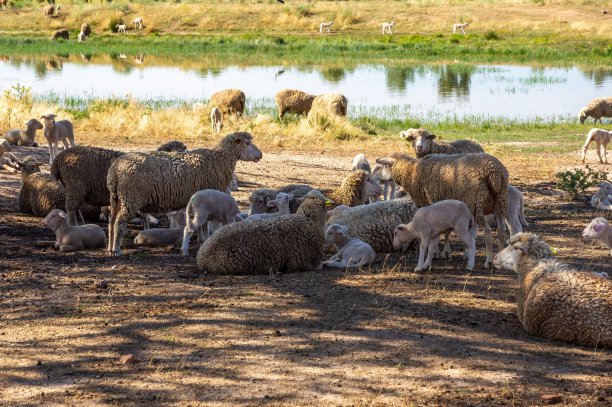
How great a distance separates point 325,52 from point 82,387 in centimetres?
4604

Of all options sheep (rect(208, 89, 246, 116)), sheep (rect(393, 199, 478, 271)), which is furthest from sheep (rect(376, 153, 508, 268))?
sheep (rect(208, 89, 246, 116))

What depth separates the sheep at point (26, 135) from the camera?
16.4m

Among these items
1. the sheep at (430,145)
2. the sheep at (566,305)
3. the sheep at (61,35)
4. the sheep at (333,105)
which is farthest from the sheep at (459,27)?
the sheep at (566,305)

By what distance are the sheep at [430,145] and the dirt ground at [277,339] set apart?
387 centimetres

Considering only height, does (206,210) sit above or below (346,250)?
above

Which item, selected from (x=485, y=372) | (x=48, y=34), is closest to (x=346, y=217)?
(x=485, y=372)

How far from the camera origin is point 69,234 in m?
9.17

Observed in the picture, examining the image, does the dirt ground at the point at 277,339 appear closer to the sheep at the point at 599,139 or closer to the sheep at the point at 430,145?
the sheep at the point at 430,145

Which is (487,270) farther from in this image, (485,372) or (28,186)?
(28,186)

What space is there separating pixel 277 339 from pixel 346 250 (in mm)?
2800

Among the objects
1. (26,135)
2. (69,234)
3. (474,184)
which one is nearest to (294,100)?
(26,135)

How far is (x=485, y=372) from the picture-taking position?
204 inches

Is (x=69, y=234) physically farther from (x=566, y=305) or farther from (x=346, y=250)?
(x=566, y=305)

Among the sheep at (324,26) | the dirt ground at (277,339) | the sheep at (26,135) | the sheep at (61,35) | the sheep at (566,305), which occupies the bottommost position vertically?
the dirt ground at (277,339)
